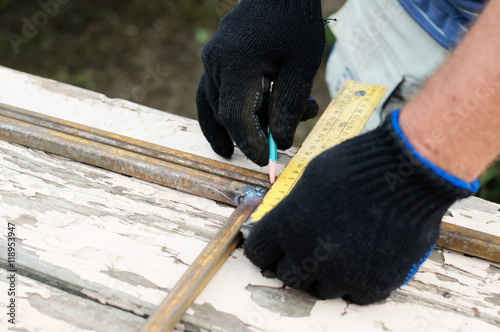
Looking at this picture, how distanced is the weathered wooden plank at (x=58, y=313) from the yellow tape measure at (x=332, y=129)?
40 cm

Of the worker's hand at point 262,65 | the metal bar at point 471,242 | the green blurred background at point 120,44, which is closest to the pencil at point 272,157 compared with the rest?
the worker's hand at point 262,65

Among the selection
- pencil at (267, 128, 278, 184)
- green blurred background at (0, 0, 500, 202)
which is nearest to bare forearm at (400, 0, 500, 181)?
pencil at (267, 128, 278, 184)

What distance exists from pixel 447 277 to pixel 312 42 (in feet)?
2.43

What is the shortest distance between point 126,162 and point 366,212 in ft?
2.49

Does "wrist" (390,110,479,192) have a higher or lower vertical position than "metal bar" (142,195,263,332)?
higher

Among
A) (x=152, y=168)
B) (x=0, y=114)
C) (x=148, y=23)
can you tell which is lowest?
(x=148, y=23)

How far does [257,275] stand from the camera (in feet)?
3.64

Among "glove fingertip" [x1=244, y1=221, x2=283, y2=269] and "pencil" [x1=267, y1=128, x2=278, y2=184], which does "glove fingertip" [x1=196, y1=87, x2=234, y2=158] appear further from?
"glove fingertip" [x1=244, y1=221, x2=283, y2=269]

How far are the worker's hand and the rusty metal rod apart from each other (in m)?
0.07

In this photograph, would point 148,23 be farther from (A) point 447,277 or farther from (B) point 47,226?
(A) point 447,277

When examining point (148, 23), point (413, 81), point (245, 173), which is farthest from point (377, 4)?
point (148, 23)

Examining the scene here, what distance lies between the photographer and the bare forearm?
2.76 feet

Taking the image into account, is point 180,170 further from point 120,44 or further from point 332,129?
point 120,44

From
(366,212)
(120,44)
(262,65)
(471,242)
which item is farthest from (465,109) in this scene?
(120,44)
